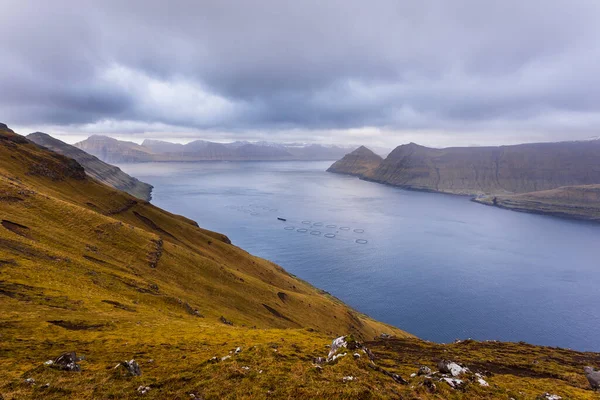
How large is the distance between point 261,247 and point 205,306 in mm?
118643

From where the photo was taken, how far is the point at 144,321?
29.3 metres

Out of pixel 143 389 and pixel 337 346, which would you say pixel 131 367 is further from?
pixel 337 346

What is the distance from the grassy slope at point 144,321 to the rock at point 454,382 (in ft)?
2.25

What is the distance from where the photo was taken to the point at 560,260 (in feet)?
547

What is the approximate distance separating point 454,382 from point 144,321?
27310 mm

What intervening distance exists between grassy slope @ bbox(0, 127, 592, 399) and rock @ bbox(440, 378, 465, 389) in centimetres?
69

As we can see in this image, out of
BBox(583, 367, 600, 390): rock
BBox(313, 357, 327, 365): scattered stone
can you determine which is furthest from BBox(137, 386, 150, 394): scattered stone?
BBox(583, 367, 600, 390): rock

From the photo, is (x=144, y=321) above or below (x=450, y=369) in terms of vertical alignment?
below

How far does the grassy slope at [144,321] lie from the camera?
16203mm

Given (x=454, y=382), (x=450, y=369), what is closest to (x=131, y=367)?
(x=454, y=382)

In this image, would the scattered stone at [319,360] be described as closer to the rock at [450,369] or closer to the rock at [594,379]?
the rock at [450,369]

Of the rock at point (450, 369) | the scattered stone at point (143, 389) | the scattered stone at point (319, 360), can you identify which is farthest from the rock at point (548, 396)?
the scattered stone at point (143, 389)

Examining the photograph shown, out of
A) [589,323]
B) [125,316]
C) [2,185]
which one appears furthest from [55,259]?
[589,323]

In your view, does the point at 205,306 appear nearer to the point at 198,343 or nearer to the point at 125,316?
the point at 125,316
